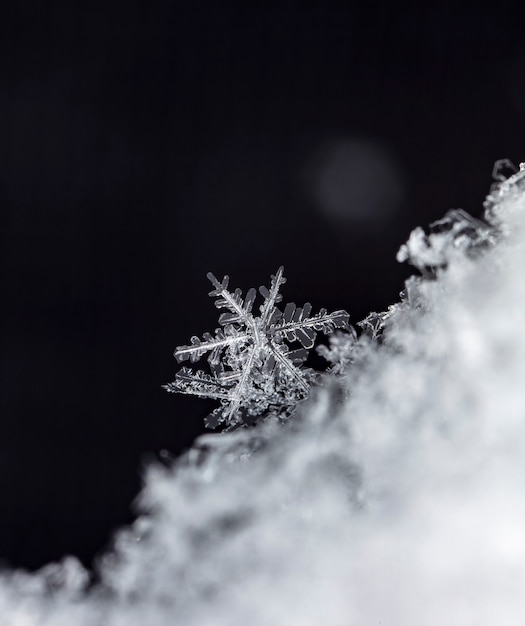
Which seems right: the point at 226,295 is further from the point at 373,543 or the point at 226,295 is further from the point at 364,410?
the point at 373,543

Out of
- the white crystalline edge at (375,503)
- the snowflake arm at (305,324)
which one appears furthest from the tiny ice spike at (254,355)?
the white crystalline edge at (375,503)

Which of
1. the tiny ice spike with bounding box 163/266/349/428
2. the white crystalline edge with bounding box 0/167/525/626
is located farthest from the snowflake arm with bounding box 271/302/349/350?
the white crystalline edge with bounding box 0/167/525/626

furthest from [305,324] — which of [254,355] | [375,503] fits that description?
[375,503]

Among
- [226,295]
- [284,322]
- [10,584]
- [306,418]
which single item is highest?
[226,295]

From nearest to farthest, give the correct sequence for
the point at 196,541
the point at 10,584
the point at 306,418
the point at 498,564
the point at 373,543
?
1. the point at 498,564
2. the point at 373,543
3. the point at 196,541
4. the point at 306,418
5. the point at 10,584

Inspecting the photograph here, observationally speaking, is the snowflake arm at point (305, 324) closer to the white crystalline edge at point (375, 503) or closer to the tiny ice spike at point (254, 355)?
the tiny ice spike at point (254, 355)

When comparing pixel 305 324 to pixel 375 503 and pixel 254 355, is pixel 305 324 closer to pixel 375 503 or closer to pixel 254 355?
pixel 254 355

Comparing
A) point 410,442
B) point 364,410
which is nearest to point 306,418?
point 364,410
